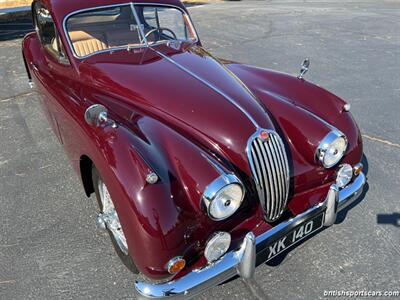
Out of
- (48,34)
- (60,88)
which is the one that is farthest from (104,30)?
(60,88)

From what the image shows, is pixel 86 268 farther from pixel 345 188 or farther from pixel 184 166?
pixel 345 188

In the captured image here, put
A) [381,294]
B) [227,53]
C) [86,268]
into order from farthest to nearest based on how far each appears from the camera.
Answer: [227,53] → [86,268] → [381,294]

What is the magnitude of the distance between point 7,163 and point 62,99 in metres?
1.34

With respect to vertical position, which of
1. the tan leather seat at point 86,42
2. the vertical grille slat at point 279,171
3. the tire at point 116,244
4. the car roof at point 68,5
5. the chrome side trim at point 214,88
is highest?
the car roof at point 68,5

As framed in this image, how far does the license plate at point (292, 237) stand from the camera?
2285 millimetres

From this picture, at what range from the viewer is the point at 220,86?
2807 millimetres

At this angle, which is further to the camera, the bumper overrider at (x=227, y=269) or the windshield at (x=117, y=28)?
the windshield at (x=117, y=28)

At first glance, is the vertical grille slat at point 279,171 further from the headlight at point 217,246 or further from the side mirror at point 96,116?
the side mirror at point 96,116

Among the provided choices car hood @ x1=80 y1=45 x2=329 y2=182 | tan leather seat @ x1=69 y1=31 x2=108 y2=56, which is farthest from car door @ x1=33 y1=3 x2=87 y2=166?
car hood @ x1=80 y1=45 x2=329 y2=182

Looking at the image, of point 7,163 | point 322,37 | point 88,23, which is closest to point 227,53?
point 322,37

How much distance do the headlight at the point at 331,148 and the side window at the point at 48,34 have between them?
7.53 ft

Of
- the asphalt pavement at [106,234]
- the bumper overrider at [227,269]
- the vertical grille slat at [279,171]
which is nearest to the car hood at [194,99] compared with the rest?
the vertical grille slat at [279,171]

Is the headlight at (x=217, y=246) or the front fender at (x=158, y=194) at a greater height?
the front fender at (x=158, y=194)

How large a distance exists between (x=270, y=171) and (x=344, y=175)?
65 centimetres
